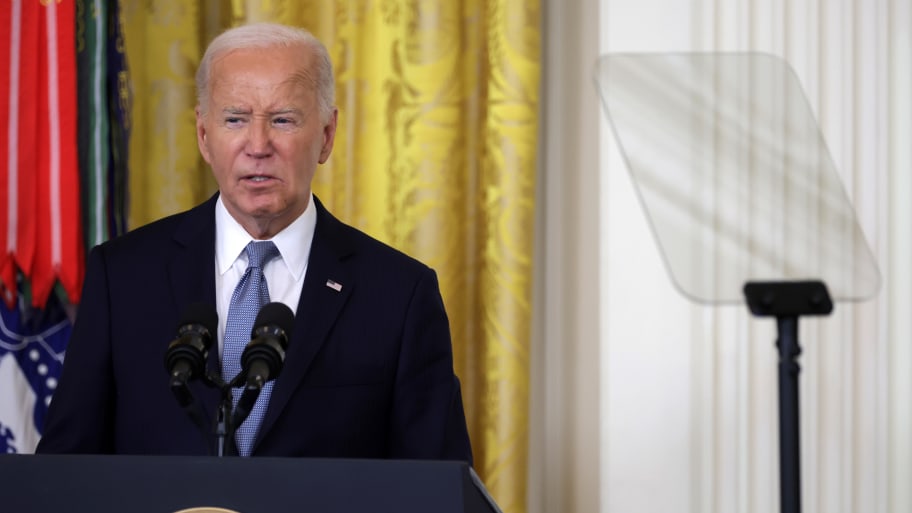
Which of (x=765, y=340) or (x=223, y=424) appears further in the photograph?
(x=765, y=340)

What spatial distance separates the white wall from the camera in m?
2.66

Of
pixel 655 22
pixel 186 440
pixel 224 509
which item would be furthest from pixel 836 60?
pixel 224 509

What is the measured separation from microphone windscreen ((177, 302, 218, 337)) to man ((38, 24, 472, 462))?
430 mm

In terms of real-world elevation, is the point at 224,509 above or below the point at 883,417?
above

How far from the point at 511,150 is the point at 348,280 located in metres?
0.77

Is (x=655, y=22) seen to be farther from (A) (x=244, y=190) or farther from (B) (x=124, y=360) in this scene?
(B) (x=124, y=360)

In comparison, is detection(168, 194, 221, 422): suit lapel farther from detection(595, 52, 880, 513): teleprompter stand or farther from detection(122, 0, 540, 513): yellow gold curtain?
detection(595, 52, 880, 513): teleprompter stand

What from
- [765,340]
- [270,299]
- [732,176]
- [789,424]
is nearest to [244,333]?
[270,299]

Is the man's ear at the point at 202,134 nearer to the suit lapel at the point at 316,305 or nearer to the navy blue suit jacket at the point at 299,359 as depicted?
the navy blue suit jacket at the point at 299,359

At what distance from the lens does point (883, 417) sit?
105 inches

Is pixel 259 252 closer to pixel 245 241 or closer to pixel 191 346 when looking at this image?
pixel 245 241

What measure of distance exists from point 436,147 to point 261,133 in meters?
0.82

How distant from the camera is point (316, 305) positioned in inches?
74.8

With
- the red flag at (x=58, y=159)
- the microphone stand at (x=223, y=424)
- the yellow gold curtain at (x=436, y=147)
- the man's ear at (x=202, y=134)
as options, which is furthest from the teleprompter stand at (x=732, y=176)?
the red flag at (x=58, y=159)
